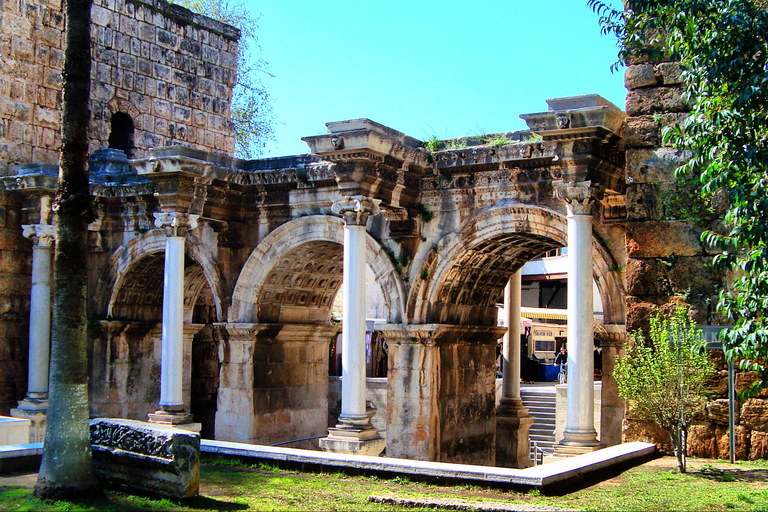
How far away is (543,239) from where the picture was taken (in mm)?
13820

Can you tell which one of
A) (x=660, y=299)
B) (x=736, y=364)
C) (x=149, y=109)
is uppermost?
(x=149, y=109)

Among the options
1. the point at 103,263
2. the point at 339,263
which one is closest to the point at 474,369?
the point at 339,263

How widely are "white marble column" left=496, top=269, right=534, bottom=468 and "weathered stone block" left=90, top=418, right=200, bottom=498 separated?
865cm

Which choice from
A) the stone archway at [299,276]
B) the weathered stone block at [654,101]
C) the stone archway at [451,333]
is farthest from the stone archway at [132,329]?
the weathered stone block at [654,101]

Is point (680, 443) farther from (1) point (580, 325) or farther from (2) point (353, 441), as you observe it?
(2) point (353, 441)

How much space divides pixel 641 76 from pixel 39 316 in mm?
12057

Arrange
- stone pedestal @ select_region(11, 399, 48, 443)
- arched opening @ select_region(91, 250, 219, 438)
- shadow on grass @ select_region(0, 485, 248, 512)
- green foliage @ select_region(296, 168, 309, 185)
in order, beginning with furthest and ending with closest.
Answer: arched opening @ select_region(91, 250, 219, 438) → stone pedestal @ select_region(11, 399, 48, 443) → green foliage @ select_region(296, 168, 309, 185) → shadow on grass @ select_region(0, 485, 248, 512)

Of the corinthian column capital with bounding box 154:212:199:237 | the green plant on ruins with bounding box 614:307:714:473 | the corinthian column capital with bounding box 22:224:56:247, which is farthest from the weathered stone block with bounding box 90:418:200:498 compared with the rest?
the corinthian column capital with bounding box 22:224:56:247

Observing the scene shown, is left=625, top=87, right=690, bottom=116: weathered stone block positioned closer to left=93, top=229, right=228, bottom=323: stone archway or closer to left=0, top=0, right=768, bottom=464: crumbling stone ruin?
left=0, top=0, right=768, bottom=464: crumbling stone ruin

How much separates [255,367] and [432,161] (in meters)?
4.91

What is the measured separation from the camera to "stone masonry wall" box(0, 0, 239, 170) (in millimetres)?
17062

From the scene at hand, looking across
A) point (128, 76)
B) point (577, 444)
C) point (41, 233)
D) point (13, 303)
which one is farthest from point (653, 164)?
point (128, 76)

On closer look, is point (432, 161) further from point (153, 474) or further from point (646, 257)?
point (153, 474)

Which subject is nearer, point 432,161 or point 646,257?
point 646,257
